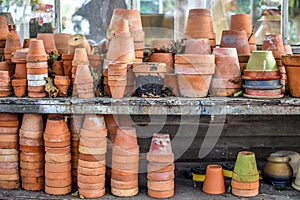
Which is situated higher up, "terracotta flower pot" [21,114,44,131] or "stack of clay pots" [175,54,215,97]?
"stack of clay pots" [175,54,215,97]

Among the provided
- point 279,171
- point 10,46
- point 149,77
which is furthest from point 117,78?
point 279,171

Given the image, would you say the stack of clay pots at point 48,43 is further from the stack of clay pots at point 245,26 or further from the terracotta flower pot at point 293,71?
the terracotta flower pot at point 293,71

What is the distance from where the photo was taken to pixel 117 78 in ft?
9.26

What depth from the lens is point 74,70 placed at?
291cm

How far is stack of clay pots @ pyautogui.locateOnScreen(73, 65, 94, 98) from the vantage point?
2828 mm

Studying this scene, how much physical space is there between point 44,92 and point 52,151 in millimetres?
372

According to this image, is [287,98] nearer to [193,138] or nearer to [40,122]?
[193,138]

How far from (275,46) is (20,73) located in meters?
1.67

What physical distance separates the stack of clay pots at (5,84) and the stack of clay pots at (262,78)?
4.89 ft

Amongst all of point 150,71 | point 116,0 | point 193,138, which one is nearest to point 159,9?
point 116,0

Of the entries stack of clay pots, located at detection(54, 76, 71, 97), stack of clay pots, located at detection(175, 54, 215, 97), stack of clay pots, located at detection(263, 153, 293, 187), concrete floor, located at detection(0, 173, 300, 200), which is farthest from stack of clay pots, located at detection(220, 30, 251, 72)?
stack of clay pots, located at detection(54, 76, 71, 97)

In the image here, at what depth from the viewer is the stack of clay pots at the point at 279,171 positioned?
3100 millimetres

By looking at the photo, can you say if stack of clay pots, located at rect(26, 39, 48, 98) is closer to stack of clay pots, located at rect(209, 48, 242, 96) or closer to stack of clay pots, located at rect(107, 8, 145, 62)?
stack of clay pots, located at rect(107, 8, 145, 62)

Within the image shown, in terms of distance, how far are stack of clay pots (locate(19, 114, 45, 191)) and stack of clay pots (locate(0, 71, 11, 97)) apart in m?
0.20
